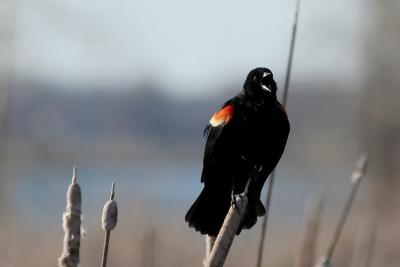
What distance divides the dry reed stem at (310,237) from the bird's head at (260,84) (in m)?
0.63

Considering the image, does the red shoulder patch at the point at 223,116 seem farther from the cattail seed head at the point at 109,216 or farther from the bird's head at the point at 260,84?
the cattail seed head at the point at 109,216

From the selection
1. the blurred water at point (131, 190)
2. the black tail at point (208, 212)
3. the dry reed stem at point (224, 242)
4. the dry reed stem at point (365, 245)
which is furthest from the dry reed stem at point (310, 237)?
the blurred water at point (131, 190)

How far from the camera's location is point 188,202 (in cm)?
1338

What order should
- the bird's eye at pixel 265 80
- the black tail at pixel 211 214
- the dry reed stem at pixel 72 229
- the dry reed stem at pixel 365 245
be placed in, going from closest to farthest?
the dry reed stem at pixel 72 229, the black tail at pixel 211 214, the bird's eye at pixel 265 80, the dry reed stem at pixel 365 245

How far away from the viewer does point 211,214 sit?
2662 mm

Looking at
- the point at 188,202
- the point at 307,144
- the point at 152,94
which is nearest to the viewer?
the point at 188,202

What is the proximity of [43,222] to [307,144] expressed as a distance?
46.8 feet

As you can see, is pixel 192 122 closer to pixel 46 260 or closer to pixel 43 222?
pixel 43 222

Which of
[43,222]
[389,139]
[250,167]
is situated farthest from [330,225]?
[250,167]

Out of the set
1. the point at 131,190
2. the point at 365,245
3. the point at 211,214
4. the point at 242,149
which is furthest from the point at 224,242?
the point at 131,190

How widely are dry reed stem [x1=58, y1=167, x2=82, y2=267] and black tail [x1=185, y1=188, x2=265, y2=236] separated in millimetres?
680

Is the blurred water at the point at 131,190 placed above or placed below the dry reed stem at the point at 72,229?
below

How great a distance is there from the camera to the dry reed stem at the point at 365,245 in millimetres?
3457

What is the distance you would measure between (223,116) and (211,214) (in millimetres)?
336
